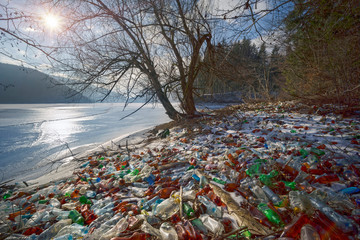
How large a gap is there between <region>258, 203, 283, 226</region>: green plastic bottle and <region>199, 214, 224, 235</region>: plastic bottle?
35 centimetres

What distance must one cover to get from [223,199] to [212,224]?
298 millimetres

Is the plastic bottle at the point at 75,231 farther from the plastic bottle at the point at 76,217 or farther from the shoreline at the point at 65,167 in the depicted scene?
the shoreline at the point at 65,167

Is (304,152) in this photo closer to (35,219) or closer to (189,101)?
(35,219)

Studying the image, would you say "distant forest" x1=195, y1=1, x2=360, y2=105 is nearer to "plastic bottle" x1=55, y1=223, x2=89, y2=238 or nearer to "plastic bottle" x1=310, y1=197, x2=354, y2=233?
"plastic bottle" x1=310, y1=197, x2=354, y2=233

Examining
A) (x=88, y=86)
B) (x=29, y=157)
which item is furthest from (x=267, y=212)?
(x=29, y=157)

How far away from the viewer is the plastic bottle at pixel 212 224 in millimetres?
1032

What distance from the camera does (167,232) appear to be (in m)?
1.04

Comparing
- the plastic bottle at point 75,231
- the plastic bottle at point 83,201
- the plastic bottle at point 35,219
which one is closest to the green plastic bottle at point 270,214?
the plastic bottle at point 75,231

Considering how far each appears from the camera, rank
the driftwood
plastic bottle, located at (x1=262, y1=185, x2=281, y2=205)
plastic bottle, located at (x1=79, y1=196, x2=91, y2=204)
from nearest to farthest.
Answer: the driftwood
plastic bottle, located at (x1=262, y1=185, x2=281, y2=205)
plastic bottle, located at (x1=79, y1=196, x2=91, y2=204)

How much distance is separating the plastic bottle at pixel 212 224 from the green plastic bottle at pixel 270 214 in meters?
0.35

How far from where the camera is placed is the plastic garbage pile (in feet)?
3.32

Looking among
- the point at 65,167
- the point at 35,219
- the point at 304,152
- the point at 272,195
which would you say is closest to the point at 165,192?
the point at 272,195

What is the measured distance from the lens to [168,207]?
4.36ft

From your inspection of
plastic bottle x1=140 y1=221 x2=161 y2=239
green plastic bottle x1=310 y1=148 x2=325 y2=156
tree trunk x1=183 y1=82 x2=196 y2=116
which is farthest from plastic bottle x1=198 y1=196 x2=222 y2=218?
tree trunk x1=183 y1=82 x2=196 y2=116
